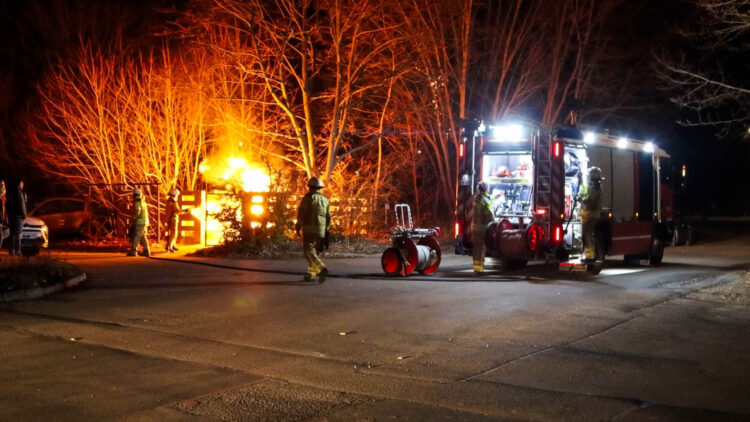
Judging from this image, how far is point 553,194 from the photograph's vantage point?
15.0 meters

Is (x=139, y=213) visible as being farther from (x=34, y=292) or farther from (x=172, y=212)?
(x=34, y=292)

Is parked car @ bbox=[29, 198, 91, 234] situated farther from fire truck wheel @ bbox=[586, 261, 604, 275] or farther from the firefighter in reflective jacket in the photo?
fire truck wheel @ bbox=[586, 261, 604, 275]

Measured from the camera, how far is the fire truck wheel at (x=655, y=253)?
17920 mm

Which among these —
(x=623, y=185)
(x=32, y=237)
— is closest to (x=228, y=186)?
(x=32, y=237)

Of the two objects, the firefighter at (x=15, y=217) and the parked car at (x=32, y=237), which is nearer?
the firefighter at (x=15, y=217)

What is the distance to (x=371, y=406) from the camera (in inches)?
240

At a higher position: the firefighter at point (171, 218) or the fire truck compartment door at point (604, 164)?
the fire truck compartment door at point (604, 164)

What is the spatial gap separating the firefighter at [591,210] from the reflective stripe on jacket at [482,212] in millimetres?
2033

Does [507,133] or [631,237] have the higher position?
[507,133]

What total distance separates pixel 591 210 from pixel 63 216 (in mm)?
17498

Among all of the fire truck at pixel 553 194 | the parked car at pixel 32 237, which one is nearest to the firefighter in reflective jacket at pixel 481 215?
the fire truck at pixel 553 194

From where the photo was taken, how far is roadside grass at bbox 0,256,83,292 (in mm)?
11438

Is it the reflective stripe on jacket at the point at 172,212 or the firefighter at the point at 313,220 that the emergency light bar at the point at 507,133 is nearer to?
the firefighter at the point at 313,220

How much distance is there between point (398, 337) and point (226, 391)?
2649mm
